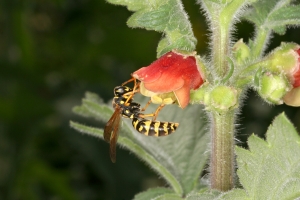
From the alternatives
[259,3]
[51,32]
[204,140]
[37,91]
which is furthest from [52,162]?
[259,3]

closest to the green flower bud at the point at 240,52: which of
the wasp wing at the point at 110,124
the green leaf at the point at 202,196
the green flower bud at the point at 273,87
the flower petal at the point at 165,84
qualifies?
the green flower bud at the point at 273,87

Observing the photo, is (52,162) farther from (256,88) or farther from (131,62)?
(256,88)

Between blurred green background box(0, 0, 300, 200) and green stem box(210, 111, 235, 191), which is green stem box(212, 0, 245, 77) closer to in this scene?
green stem box(210, 111, 235, 191)

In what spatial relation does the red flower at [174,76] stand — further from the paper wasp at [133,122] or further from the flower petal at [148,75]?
the paper wasp at [133,122]

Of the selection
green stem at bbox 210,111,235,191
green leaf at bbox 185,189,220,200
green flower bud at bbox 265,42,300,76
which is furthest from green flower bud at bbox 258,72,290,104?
green leaf at bbox 185,189,220,200

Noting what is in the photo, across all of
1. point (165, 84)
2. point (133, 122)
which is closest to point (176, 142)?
point (133, 122)

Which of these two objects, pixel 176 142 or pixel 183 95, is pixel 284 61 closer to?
pixel 183 95
